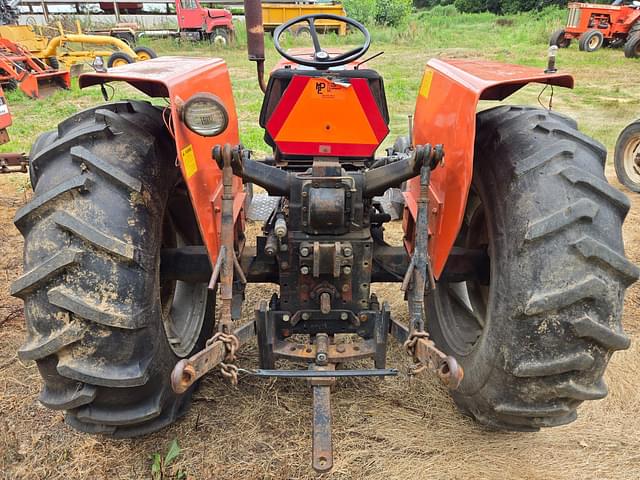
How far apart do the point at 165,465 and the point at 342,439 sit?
730 mm

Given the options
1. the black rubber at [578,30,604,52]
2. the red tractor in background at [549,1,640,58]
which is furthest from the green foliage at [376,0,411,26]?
the black rubber at [578,30,604,52]

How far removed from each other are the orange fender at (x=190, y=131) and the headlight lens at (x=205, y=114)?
2.8 inches

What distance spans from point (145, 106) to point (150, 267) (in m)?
0.81

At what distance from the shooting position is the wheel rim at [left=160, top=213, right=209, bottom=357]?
265 cm

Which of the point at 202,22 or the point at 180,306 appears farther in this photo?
the point at 202,22

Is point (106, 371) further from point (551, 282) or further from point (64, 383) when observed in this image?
point (551, 282)

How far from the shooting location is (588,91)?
11086 mm

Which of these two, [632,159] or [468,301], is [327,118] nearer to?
[468,301]

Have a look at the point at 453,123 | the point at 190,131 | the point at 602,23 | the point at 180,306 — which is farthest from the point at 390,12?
the point at 190,131

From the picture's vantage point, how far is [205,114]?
1838mm

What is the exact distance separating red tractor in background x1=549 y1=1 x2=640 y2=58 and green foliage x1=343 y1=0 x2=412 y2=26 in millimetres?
11954

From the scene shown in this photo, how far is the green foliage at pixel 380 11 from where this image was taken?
26703mm

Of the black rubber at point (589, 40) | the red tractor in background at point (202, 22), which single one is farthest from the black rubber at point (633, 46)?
the red tractor in background at point (202, 22)

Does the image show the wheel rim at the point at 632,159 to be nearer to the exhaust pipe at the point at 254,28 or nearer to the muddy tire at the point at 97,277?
the exhaust pipe at the point at 254,28
